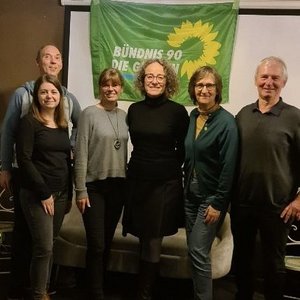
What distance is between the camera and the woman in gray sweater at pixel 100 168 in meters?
2.33

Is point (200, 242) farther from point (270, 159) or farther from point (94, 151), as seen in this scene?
point (94, 151)

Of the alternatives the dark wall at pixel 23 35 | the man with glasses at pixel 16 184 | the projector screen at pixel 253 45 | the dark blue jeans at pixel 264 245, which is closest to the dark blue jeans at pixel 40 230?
the man with glasses at pixel 16 184

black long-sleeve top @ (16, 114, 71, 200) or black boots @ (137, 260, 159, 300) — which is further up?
black long-sleeve top @ (16, 114, 71, 200)

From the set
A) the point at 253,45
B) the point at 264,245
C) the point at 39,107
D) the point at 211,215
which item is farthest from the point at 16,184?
the point at 253,45

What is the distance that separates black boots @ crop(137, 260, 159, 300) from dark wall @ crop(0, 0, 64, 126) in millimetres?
1874

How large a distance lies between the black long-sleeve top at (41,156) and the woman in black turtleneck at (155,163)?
371mm

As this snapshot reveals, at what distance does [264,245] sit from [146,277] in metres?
0.67

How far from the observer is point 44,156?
2.24 meters

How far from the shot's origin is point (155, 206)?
230 centimetres

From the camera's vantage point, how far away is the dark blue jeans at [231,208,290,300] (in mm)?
2184

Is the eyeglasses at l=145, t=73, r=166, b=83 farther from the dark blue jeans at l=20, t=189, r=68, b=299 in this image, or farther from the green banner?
the green banner

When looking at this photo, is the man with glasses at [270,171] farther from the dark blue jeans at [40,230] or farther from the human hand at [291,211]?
the dark blue jeans at [40,230]

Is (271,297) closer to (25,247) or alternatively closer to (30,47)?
(25,247)

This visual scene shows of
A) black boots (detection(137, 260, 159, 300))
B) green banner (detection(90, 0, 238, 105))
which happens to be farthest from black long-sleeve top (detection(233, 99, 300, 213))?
green banner (detection(90, 0, 238, 105))
